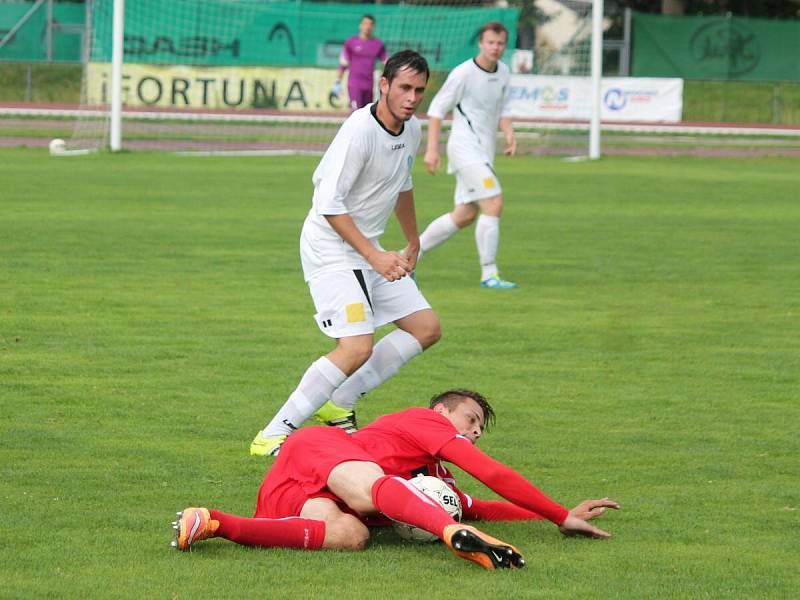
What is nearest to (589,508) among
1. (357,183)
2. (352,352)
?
(352,352)

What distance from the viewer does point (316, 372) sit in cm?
709

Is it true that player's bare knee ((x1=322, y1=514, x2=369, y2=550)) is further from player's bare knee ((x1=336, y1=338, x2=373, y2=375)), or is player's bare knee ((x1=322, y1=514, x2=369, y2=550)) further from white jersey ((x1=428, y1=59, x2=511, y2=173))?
white jersey ((x1=428, y1=59, x2=511, y2=173))

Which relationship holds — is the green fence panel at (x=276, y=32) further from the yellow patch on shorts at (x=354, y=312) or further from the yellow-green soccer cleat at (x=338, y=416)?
the yellow patch on shorts at (x=354, y=312)

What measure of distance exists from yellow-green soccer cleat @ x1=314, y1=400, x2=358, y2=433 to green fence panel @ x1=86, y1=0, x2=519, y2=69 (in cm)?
2489

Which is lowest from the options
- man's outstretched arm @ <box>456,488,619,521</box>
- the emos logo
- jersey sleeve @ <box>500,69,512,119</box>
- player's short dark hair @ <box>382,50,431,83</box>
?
man's outstretched arm @ <box>456,488,619,521</box>

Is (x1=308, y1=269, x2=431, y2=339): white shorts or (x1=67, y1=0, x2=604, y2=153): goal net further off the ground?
(x1=67, y1=0, x2=604, y2=153): goal net

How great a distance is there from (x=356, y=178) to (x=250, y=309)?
438 cm

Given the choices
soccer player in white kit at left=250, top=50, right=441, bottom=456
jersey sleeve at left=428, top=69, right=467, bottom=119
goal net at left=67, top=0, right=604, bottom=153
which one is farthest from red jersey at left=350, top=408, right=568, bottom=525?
goal net at left=67, top=0, right=604, bottom=153

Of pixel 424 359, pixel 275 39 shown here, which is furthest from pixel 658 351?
pixel 275 39

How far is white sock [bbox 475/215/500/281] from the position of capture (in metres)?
12.9

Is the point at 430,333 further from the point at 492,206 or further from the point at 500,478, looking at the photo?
the point at 492,206

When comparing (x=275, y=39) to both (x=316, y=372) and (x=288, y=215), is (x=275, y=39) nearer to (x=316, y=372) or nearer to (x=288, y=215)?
(x=288, y=215)

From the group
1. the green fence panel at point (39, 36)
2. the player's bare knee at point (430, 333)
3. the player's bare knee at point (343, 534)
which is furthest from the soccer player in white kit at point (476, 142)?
the green fence panel at point (39, 36)

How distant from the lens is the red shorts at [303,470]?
5.53 m
